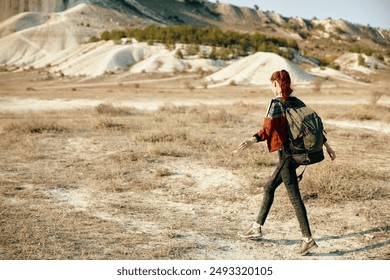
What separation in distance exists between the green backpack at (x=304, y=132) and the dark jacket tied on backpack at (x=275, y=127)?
0.15ft

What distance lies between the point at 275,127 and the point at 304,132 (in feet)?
0.94

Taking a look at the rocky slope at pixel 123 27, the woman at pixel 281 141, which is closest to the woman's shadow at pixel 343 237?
the woman at pixel 281 141

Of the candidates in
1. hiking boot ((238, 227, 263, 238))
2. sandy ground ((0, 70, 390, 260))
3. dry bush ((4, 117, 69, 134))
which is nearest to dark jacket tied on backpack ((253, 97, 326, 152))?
hiking boot ((238, 227, 263, 238))

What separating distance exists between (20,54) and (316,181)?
239 feet

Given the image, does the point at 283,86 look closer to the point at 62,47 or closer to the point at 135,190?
the point at 135,190

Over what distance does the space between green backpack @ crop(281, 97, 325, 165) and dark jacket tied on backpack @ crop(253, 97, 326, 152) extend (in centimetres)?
5

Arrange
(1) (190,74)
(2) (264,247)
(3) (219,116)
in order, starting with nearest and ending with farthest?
(2) (264,247), (3) (219,116), (1) (190,74)

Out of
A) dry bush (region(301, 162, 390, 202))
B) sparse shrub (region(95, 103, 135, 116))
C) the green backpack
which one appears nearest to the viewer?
the green backpack

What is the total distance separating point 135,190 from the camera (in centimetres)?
670

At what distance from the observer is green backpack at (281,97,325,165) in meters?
3.91

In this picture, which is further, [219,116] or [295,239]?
[219,116]

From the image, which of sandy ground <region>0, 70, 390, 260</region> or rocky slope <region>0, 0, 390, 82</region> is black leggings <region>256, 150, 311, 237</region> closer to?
sandy ground <region>0, 70, 390, 260</region>

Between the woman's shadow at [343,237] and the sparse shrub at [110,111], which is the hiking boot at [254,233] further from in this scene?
the sparse shrub at [110,111]
